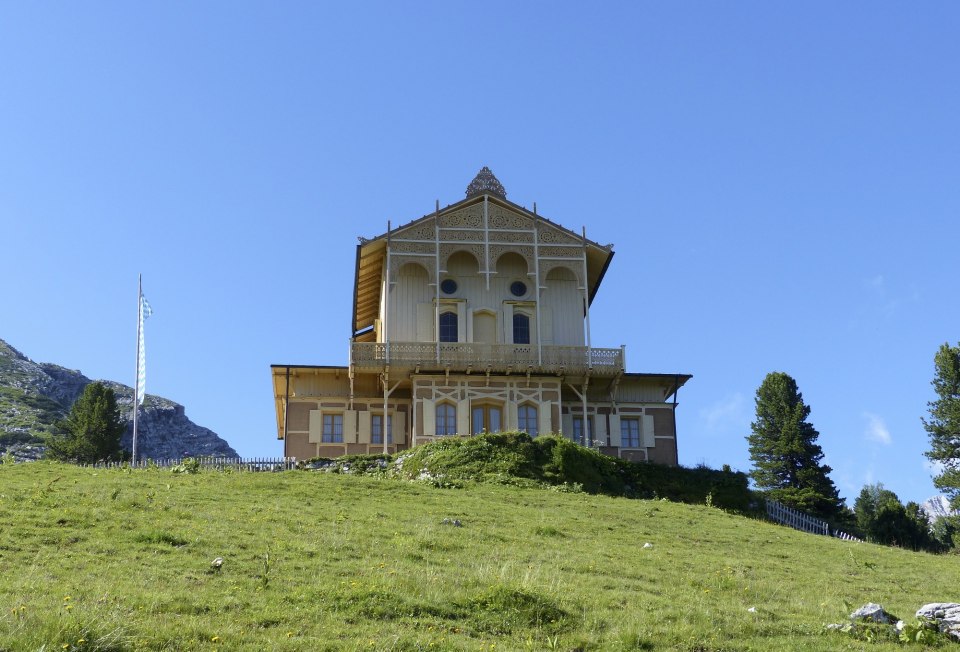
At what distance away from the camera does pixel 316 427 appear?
44.7 metres

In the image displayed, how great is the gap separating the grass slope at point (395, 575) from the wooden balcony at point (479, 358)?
46.2ft

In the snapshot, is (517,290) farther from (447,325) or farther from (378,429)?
(378,429)

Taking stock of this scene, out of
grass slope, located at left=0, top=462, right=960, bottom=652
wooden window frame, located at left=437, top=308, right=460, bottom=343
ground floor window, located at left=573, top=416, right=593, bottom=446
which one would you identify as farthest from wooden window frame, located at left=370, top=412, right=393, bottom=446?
grass slope, located at left=0, top=462, right=960, bottom=652

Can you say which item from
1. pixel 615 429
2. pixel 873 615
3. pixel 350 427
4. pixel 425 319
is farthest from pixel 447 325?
pixel 873 615

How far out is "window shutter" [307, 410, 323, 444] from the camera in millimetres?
44500

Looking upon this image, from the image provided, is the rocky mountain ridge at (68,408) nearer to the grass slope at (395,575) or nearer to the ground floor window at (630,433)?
the ground floor window at (630,433)

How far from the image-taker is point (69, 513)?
70.4 ft

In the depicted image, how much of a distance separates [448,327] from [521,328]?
127 inches

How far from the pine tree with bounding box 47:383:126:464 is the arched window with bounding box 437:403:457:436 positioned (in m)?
20.0

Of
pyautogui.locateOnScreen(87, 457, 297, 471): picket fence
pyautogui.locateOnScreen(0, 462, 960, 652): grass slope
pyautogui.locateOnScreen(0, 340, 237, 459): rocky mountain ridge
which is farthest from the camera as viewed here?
pyautogui.locateOnScreen(0, 340, 237, 459): rocky mountain ridge

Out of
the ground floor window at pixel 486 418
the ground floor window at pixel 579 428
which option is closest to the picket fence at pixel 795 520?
the ground floor window at pixel 579 428

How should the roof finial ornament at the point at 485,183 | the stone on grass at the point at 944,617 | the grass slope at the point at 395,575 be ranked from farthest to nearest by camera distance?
1. the roof finial ornament at the point at 485,183
2. the stone on grass at the point at 944,617
3. the grass slope at the point at 395,575

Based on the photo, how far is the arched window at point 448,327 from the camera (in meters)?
46.2

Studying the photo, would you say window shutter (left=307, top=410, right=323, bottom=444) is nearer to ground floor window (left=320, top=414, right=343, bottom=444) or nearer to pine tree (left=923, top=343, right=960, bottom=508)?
ground floor window (left=320, top=414, right=343, bottom=444)
